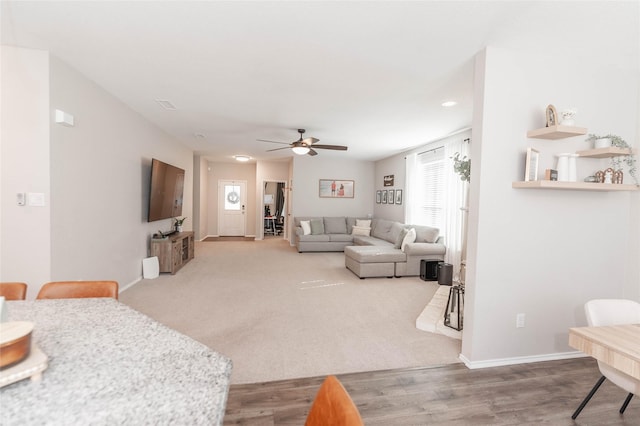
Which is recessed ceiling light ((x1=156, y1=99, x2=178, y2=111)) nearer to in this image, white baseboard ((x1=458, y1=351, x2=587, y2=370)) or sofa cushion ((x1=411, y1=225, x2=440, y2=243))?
white baseboard ((x1=458, y1=351, x2=587, y2=370))

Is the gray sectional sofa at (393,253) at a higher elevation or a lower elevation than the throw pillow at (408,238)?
lower

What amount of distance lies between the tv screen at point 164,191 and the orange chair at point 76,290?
3.28 m

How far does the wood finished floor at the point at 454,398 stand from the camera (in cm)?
186

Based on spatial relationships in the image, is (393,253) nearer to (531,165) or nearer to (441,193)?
(441,193)

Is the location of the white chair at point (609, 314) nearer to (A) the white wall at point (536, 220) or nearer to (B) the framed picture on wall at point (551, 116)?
(A) the white wall at point (536, 220)

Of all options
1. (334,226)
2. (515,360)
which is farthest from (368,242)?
(515,360)

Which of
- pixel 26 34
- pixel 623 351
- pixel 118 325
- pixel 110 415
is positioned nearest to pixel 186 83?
pixel 26 34

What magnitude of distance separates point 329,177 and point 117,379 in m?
8.09

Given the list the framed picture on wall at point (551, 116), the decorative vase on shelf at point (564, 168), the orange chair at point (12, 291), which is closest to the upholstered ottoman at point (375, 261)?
the decorative vase on shelf at point (564, 168)

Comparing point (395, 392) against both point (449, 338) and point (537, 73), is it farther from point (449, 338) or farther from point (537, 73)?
point (537, 73)

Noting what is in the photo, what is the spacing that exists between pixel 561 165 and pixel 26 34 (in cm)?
443

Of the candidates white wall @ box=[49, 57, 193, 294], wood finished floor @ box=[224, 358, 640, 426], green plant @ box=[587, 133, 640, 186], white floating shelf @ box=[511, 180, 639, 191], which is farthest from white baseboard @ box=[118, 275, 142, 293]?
green plant @ box=[587, 133, 640, 186]

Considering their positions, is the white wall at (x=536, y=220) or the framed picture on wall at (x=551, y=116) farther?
the white wall at (x=536, y=220)

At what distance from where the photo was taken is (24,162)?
270 centimetres
